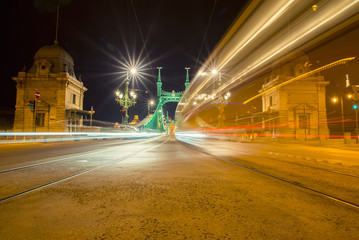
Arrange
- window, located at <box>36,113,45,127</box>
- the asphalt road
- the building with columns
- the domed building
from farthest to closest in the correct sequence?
1. window, located at <box>36,113,45,127</box>
2. the domed building
3. the building with columns
4. the asphalt road

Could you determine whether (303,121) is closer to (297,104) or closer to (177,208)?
(297,104)

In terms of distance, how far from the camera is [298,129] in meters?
30.9

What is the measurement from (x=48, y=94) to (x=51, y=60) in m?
6.18

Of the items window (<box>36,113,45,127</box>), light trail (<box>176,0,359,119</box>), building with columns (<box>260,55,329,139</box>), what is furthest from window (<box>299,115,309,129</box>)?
window (<box>36,113,45,127</box>)

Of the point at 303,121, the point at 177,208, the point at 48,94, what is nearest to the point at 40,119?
the point at 48,94

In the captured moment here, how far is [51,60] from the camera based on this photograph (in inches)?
1412

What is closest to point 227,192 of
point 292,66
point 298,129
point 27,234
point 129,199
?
point 129,199

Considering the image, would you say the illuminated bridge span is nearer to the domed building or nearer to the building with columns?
the building with columns

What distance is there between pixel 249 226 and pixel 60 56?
138 ft

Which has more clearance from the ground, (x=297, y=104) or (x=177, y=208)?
(x=297, y=104)

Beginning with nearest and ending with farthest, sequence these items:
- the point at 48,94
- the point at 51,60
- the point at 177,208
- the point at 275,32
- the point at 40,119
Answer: the point at 177,208 < the point at 275,32 < the point at 40,119 < the point at 48,94 < the point at 51,60

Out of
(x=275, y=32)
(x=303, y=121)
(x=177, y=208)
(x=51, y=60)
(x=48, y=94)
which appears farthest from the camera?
(x=51, y=60)

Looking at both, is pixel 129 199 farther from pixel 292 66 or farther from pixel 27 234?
pixel 292 66

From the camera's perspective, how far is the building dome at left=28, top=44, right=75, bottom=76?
35.1 metres
